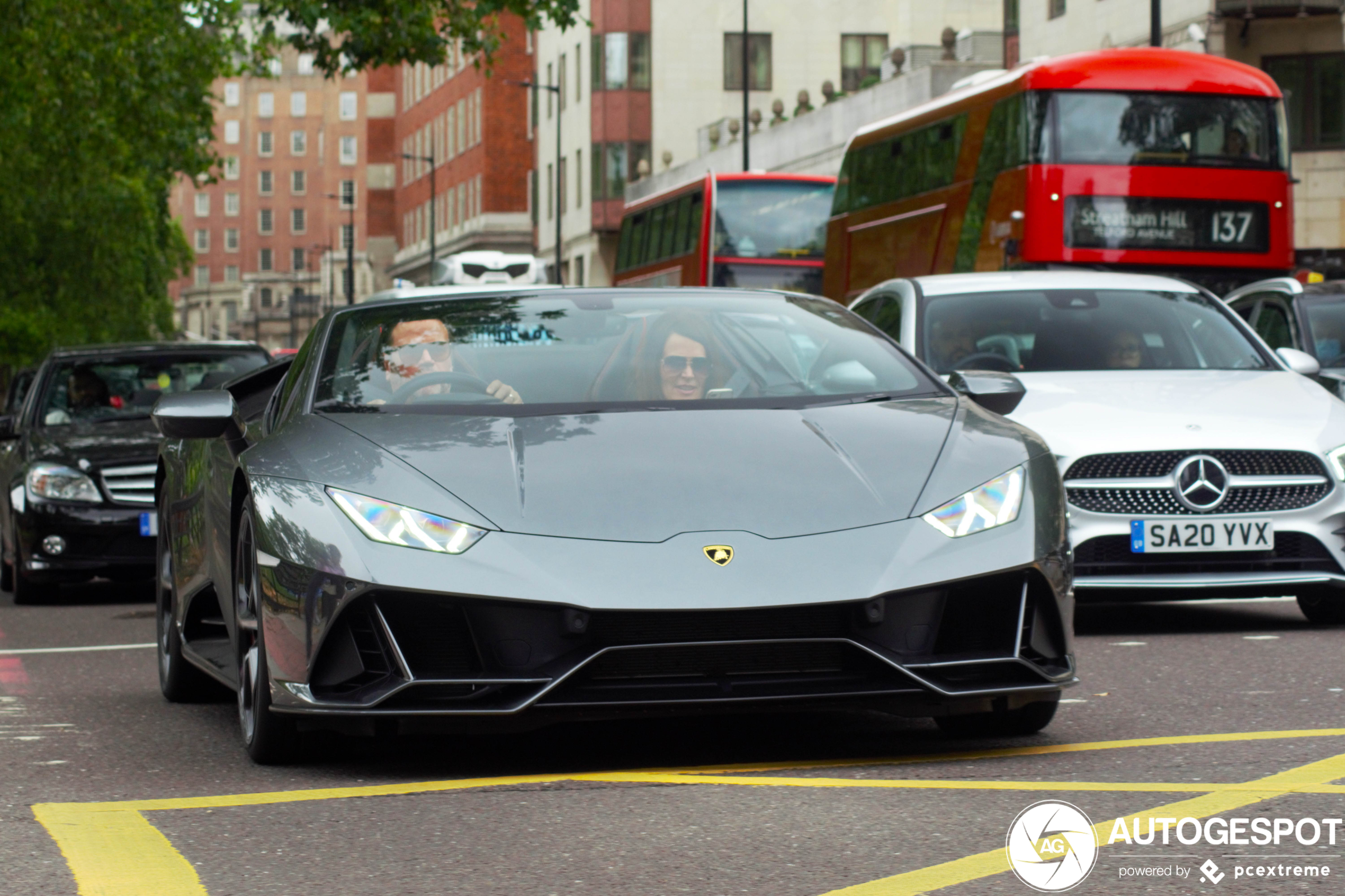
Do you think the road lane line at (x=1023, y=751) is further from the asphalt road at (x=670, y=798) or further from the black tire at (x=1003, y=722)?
the black tire at (x=1003, y=722)

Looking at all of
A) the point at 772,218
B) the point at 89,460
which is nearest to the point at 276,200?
the point at 772,218

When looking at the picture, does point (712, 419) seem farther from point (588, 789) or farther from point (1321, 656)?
point (1321, 656)

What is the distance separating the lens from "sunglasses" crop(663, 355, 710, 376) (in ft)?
21.4

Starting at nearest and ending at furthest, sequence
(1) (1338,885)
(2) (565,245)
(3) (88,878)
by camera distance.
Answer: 1. (1) (1338,885)
2. (3) (88,878)
3. (2) (565,245)

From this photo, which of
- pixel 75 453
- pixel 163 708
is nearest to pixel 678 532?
pixel 163 708

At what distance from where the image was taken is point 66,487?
1398 cm

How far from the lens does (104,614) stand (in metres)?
12.9

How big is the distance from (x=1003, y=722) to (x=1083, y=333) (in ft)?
15.8

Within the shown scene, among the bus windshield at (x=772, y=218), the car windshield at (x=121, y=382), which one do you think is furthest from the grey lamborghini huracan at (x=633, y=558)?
the bus windshield at (x=772, y=218)

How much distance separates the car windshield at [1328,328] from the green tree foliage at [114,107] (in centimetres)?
1054

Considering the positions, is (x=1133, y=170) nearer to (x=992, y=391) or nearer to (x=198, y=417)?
(x=992, y=391)

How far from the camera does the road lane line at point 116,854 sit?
14.1 feet

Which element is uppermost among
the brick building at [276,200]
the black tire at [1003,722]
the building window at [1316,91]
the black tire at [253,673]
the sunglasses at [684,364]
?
the brick building at [276,200]

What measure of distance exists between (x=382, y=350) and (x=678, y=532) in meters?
1.55
